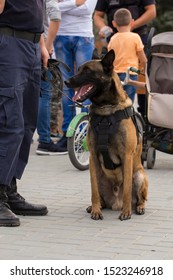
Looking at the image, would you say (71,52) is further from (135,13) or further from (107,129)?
(107,129)

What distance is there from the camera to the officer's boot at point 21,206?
648cm

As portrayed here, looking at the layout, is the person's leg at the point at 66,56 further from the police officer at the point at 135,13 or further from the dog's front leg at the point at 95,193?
the dog's front leg at the point at 95,193

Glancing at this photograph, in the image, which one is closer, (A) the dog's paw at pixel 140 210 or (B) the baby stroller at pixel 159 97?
(A) the dog's paw at pixel 140 210

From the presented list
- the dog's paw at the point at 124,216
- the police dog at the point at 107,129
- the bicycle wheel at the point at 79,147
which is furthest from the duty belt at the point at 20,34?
the bicycle wheel at the point at 79,147

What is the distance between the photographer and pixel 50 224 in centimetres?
619

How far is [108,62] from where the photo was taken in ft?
20.6

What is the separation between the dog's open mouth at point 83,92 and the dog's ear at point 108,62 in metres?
0.18

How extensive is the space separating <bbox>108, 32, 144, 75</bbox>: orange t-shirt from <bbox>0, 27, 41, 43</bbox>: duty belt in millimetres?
3586

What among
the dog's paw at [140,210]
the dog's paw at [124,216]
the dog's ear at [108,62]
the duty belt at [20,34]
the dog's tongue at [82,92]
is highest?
the duty belt at [20,34]

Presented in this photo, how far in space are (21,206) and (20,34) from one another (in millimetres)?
1414

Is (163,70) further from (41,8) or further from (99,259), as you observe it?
(99,259)

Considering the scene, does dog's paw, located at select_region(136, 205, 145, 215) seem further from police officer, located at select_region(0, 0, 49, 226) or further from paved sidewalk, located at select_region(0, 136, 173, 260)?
police officer, located at select_region(0, 0, 49, 226)

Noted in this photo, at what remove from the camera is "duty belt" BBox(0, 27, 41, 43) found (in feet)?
19.6
